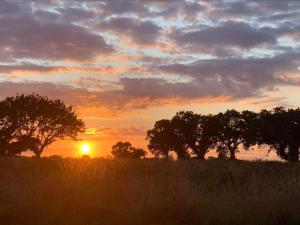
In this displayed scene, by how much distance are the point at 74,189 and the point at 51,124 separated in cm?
5868

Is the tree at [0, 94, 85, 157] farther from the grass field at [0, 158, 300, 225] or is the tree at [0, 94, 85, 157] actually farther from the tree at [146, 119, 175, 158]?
the grass field at [0, 158, 300, 225]

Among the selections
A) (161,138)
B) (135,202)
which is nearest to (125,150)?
(161,138)

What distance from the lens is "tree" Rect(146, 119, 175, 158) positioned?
9250cm

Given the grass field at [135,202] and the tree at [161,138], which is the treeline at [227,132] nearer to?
the tree at [161,138]

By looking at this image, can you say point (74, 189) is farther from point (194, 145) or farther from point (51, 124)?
point (194, 145)

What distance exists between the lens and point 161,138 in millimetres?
93250

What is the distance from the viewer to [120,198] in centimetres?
1513

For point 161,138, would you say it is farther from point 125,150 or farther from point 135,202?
point 135,202

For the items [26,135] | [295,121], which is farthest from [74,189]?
[295,121]

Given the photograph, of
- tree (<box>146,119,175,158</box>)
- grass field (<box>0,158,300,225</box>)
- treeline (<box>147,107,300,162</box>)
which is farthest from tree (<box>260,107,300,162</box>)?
grass field (<box>0,158,300,225</box>)

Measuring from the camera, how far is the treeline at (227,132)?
75125 mm

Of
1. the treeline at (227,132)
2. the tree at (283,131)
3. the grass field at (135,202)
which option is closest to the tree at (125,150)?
the treeline at (227,132)

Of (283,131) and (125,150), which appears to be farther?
(125,150)

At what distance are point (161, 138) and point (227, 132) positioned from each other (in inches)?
480
